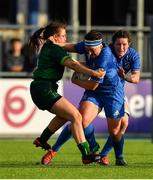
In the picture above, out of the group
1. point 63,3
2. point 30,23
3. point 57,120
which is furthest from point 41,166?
point 63,3

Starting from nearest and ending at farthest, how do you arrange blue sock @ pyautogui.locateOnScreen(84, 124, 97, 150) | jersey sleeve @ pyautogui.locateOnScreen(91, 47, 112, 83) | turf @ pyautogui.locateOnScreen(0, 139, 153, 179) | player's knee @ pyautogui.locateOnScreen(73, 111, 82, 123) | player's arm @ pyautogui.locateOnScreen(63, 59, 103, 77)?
1. turf @ pyautogui.locateOnScreen(0, 139, 153, 179)
2. player's arm @ pyautogui.locateOnScreen(63, 59, 103, 77)
3. player's knee @ pyautogui.locateOnScreen(73, 111, 82, 123)
4. jersey sleeve @ pyautogui.locateOnScreen(91, 47, 112, 83)
5. blue sock @ pyautogui.locateOnScreen(84, 124, 97, 150)

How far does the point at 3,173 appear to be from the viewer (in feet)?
39.9

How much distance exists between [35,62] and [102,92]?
9048mm

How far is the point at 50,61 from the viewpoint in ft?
42.9

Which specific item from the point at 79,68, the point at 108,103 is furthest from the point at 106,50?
the point at 108,103

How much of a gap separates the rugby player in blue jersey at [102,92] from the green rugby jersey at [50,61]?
374mm

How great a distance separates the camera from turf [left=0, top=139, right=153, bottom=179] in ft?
39.0

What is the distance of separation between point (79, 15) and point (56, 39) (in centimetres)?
1405

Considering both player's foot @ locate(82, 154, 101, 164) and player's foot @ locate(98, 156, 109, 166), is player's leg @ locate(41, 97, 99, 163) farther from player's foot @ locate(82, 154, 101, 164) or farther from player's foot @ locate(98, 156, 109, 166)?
player's foot @ locate(98, 156, 109, 166)

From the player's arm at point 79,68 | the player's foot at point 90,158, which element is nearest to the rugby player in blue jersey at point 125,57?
the player's arm at point 79,68

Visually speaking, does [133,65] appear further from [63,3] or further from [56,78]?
[63,3]

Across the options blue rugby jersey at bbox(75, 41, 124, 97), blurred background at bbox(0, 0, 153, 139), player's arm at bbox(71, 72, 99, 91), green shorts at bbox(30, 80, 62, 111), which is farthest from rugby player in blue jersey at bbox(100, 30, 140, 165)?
blurred background at bbox(0, 0, 153, 139)

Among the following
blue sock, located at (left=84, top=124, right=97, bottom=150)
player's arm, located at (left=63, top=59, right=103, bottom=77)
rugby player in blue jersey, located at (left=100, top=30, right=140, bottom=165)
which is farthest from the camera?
blue sock, located at (left=84, top=124, right=97, bottom=150)

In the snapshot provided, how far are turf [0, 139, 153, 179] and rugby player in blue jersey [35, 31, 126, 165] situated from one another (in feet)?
1.54
